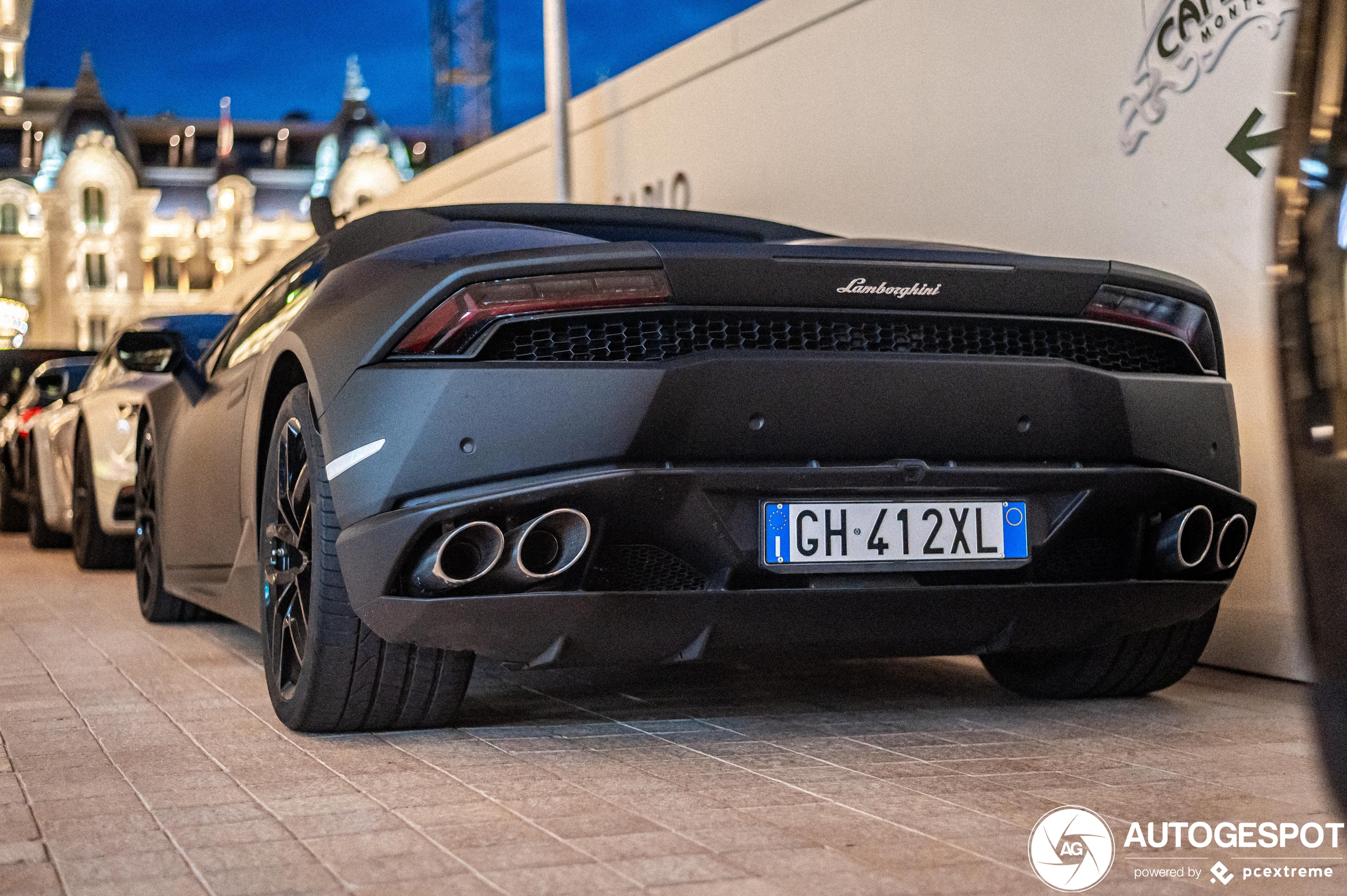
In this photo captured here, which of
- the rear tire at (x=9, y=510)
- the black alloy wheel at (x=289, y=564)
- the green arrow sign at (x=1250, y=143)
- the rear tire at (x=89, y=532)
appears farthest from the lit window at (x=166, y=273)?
the black alloy wheel at (x=289, y=564)

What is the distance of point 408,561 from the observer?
3.22 metres

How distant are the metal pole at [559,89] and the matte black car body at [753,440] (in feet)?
27.2

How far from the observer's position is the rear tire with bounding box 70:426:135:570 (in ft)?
28.8

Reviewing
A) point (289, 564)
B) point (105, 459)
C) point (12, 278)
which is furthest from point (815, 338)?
point (12, 278)

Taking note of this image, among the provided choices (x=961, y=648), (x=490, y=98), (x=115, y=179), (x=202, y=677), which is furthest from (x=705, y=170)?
(x=115, y=179)

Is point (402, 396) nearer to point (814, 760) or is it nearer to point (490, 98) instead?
point (814, 760)

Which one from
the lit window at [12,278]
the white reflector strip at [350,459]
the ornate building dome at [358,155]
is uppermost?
the ornate building dome at [358,155]

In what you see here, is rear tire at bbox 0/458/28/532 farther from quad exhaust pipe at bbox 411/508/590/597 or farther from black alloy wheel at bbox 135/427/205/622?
quad exhaust pipe at bbox 411/508/590/597

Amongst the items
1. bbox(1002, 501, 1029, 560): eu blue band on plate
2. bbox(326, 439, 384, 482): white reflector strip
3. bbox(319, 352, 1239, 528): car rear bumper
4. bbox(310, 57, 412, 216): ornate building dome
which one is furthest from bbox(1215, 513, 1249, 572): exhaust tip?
bbox(310, 57, 412, 216): ornate building dome

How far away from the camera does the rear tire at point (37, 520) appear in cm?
1095

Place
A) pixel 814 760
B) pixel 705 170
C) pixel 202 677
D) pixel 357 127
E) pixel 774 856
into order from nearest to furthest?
pixel 774 856, pixel 814 760, pixel 202 677, pixel 705 170, pixel 357 127

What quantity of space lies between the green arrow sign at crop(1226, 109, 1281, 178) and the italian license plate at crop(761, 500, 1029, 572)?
207 cm

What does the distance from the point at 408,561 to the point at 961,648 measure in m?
1.22

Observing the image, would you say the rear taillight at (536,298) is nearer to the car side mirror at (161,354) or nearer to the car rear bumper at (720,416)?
the car rear bumper at (720,416)
